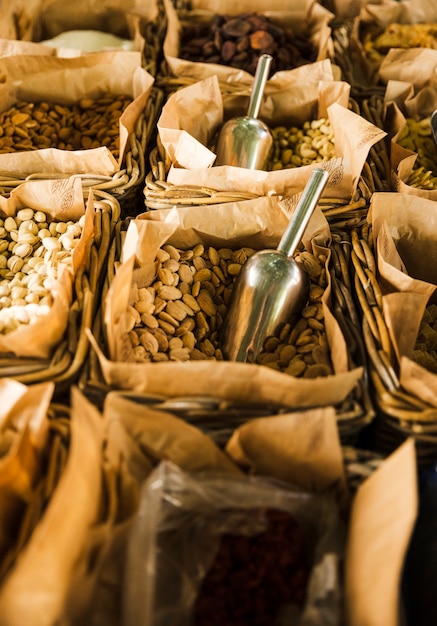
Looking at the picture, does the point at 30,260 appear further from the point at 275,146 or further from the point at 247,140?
the point at 275,146

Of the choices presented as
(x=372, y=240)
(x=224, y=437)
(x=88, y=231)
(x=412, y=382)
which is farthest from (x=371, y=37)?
(x=224, y=437)

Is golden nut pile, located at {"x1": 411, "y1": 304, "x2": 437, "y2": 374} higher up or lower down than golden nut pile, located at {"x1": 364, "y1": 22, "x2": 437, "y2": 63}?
lower down

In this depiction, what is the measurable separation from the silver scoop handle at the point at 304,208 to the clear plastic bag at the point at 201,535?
1.76 ft

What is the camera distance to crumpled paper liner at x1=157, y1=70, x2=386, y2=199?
145 centimetres

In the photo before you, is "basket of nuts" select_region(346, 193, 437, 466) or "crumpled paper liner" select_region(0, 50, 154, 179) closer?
"basket of nuts" select_region(346, 193, 437, 466)

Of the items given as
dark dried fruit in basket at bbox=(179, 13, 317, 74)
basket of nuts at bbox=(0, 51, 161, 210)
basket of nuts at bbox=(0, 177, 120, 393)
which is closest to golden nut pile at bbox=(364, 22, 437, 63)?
dark dried fruit in basket at bbox=(179, 13, 317, 74)

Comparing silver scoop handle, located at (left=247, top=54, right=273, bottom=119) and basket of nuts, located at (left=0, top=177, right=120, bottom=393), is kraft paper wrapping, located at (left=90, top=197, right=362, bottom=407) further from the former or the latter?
silver scoop handle, located at (left=247, top=54, right=273, bottom=119)

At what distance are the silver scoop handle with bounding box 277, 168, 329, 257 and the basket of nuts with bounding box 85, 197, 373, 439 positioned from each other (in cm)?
10

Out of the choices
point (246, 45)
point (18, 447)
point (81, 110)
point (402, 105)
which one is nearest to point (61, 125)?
point (81, 110)

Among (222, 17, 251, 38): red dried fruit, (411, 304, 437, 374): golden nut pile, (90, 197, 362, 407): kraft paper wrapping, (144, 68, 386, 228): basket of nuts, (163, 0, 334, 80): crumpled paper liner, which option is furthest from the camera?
(222, 17, 251, 38): red dried fruit

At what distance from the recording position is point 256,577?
83 cm

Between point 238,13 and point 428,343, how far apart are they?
62.9 inches

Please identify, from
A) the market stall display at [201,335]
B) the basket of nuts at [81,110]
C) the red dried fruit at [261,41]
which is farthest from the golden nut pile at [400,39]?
the basket of nuts at [81,110]

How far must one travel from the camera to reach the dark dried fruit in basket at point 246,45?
1978mm
